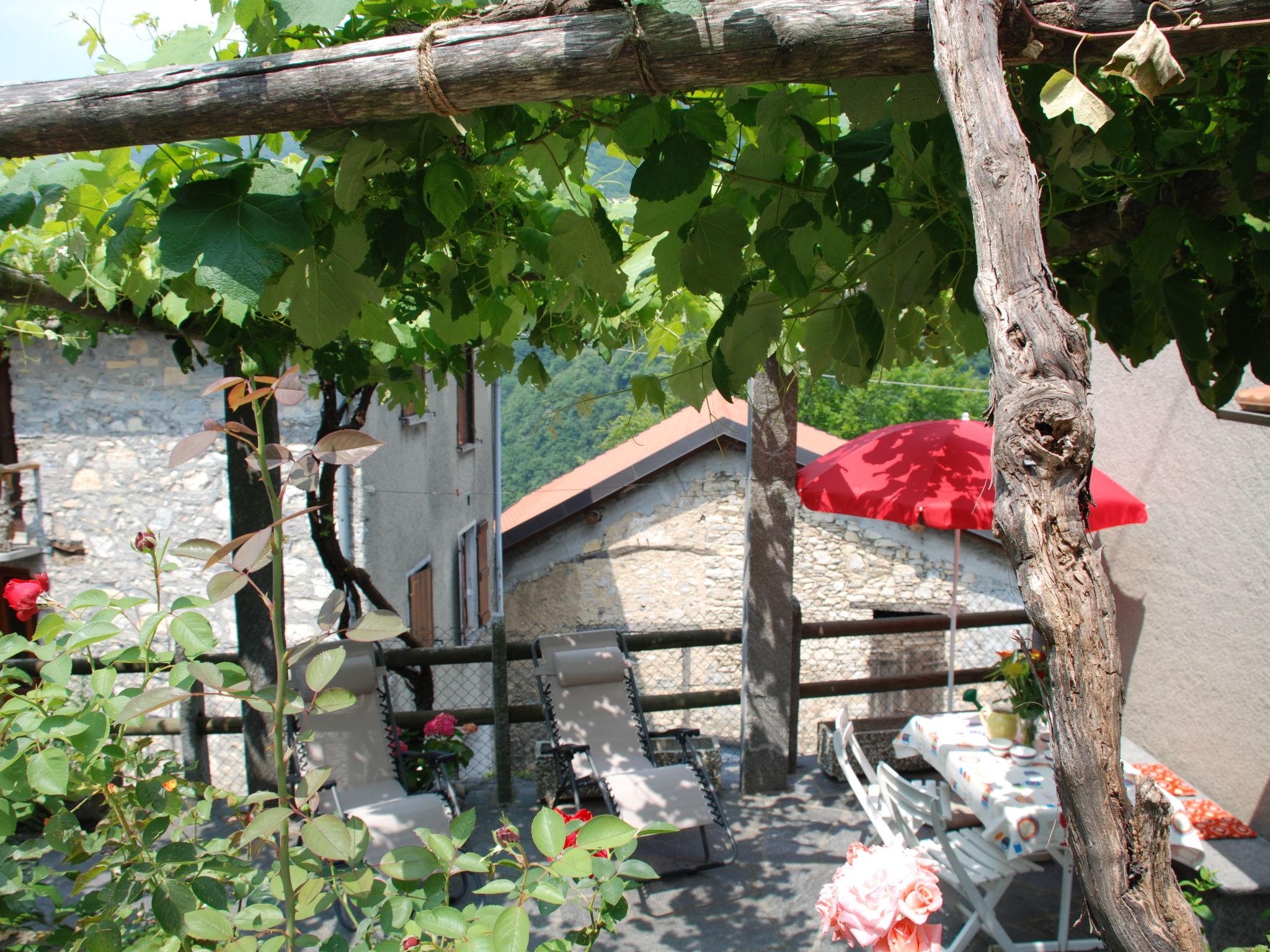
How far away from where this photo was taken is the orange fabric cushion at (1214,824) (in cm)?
396

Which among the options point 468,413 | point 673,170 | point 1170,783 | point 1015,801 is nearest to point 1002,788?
point 1015,801

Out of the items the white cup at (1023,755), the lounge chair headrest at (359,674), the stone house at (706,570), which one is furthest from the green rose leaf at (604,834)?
the stone house at (706,570)

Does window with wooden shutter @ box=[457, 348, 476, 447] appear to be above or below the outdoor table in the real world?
above

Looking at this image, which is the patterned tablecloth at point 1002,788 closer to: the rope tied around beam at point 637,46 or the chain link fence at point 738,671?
the rope tied around beam at point 637,46

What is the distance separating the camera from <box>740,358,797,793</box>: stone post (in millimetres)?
5004

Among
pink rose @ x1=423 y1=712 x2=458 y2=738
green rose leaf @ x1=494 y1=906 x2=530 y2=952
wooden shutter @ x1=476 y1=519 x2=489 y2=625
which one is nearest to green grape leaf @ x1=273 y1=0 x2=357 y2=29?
green rose leaf @ x1=494 y1=906 x2=530 y2=952

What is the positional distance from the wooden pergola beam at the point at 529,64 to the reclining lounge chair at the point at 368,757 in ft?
10.2

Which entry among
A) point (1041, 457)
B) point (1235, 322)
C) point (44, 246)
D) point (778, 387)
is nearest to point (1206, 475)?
point (778, 387)

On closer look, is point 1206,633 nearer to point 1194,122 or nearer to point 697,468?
point 1194,122

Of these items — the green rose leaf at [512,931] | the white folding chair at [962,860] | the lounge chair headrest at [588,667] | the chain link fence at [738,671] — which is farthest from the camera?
the chain link fence at [738,671]

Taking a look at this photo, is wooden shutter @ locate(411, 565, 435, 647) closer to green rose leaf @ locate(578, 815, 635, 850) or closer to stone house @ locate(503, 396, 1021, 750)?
stone house @ locate(503, 396, 1021, 750)

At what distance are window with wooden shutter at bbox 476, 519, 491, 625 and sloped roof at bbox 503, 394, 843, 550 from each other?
3.64ft

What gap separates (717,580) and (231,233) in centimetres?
936

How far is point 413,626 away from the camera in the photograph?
29.7 feet
